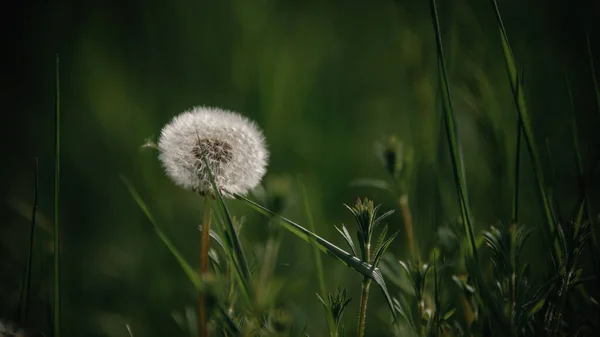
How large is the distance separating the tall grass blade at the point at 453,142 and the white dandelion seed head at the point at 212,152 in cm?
57

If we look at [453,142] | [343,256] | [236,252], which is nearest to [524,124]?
[453,142]

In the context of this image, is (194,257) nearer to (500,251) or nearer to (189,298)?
(189,298)

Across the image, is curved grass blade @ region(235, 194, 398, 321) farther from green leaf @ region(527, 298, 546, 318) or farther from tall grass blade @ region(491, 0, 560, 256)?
tall grass blade @ region(491, 0, 560, 256)

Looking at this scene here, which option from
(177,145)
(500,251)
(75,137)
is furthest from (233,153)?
(75,137)

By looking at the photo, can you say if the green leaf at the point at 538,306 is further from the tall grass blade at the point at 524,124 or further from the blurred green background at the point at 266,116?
the blurred green background at the point at 266,116

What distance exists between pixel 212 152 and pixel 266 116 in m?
1.59

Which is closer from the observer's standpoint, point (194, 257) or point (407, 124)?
point (194, 257)

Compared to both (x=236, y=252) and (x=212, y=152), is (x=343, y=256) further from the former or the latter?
(x=212, y=152)

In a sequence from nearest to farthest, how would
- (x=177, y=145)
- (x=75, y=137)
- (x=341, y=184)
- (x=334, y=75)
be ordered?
(x=177, y=145), (x=341, y=184), (x=75, y=137), (x=334, y=75)

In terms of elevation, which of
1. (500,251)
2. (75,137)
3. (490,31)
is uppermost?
(490,31)

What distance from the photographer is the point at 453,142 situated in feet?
4.18

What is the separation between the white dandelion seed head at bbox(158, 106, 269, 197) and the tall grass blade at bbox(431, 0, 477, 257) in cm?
57

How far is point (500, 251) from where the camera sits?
1269mm

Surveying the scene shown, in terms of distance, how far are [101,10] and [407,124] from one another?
A: 282 cm
